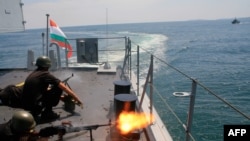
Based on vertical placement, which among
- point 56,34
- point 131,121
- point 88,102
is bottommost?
point 88,102

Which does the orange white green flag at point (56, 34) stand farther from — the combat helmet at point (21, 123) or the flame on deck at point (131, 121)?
the combat helmet at point (21, 123)

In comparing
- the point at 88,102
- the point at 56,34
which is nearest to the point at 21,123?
the point at 88,102

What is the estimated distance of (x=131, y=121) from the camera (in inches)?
154

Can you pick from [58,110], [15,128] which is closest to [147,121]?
[58,110]

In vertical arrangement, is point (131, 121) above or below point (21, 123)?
below

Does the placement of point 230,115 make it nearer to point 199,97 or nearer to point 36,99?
point 199,97

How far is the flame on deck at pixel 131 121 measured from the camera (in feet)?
12.0

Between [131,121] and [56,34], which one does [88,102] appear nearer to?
[131,121]

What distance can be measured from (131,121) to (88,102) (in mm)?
1986

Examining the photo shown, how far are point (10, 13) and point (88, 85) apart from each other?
465cm

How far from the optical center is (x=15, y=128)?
2.64 meters

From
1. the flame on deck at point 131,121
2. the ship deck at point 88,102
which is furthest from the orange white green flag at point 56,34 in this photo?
the flame on deck at point 131,121

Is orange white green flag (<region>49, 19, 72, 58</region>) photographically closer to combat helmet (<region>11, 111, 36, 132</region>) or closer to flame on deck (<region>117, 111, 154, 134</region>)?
flame on deck (<region>117, 111, 154, 134</region>)

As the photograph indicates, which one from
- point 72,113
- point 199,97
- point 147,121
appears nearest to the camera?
point 147,121
